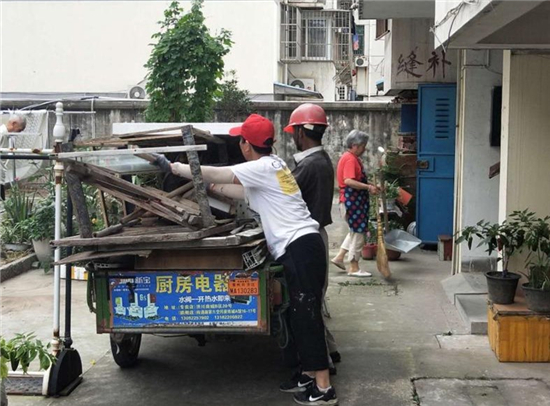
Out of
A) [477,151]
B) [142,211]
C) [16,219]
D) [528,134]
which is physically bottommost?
[16,219]

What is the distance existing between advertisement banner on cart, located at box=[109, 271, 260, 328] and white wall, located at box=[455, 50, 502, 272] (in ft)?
13.3

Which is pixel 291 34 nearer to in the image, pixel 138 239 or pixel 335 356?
pixel 335 356

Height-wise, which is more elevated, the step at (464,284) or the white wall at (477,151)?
the white wall at (477,151)

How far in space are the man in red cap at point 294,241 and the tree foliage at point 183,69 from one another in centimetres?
481

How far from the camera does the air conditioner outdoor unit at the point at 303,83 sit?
2679cm

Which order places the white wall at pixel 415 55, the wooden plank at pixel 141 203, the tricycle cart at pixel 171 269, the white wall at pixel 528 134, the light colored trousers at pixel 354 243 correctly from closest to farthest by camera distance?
the tricycle cart at pixel 171 269, the wooden plank at pixel 141 203, the white wall at pixel 528 134, the light colored trousers at pixel 354 243, the white wall at pixel 415 55

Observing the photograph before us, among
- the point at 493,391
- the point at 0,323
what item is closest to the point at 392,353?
the point at 493,391

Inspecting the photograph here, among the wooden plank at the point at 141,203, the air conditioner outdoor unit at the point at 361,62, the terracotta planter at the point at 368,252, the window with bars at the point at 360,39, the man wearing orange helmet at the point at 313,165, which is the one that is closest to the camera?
the wooden plank at the point at 141,203

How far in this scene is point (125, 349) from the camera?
4.97m

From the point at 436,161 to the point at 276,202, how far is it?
5801 millimetres

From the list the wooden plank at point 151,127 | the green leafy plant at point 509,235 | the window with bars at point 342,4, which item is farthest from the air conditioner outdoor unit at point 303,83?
the green leafy plant at point 509,235

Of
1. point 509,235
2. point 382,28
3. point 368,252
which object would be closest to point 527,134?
point 509,235

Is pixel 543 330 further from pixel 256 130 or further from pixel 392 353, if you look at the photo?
pixel 256 130

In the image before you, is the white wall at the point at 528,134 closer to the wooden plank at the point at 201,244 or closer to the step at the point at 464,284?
the step at the point at 464,284
